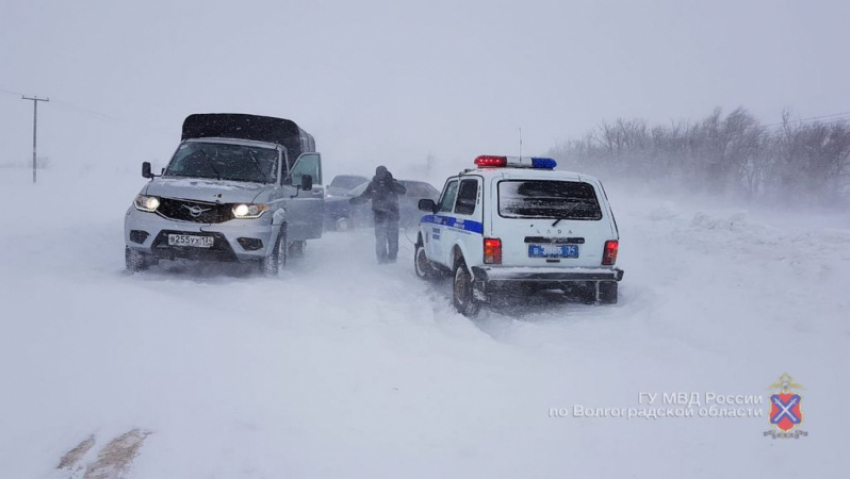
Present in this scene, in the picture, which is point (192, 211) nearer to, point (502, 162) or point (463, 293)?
point (463, 293)

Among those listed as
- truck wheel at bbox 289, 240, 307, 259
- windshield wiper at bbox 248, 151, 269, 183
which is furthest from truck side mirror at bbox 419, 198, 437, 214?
truck wheel at bbox 289, 240, 307, 259

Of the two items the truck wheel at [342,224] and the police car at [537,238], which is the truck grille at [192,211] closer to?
Answer: the police car at [537,238]

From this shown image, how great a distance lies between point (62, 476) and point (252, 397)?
1.02 m

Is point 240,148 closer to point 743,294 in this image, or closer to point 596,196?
point 596,196

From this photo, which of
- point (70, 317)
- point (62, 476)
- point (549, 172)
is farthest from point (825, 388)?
point (70, 317)

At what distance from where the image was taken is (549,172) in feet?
20.7

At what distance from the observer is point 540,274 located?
19.3 feet

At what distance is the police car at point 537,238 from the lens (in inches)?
234

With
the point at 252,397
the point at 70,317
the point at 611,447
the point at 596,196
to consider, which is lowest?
the point at 611,447

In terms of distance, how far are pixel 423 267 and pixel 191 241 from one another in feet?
12.0

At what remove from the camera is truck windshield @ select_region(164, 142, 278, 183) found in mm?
7645

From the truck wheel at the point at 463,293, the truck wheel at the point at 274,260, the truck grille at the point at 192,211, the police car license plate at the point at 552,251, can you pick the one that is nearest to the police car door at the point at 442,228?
the truck wheel at the point at 463,293

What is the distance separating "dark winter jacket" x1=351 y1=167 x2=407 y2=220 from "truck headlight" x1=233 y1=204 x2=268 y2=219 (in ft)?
10.4

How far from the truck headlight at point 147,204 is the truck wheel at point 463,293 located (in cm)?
383
